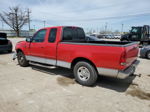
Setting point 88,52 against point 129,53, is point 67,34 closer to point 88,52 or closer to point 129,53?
point 88,52

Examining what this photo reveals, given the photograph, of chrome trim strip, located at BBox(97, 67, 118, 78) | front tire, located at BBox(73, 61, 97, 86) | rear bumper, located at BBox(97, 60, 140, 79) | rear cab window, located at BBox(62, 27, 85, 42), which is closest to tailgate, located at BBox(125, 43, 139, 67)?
rear bumper, located at BBox(97, 60, 140, 79)

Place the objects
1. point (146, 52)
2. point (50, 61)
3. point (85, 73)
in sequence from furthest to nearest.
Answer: point (146, 52) < point (50, 61) < point (85, 73)

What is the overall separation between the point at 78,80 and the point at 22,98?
1.89 m

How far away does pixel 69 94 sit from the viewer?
3.86 metres

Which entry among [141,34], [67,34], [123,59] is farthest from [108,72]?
[141,34]

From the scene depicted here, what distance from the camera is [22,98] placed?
3.60 metres

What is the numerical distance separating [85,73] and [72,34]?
6.12 ft

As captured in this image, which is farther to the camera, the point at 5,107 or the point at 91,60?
the point at 91,60

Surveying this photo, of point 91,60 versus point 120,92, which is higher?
point 91,60

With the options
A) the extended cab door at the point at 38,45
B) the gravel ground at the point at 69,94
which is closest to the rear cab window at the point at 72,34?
the extended cab door at the point at 38,45

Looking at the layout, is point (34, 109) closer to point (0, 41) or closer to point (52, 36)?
point (52, 36)

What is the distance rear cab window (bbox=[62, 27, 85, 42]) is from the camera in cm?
513

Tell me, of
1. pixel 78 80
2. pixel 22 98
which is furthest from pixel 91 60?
pixel 22 98

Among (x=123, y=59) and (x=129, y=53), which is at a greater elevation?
(x=129, y=53)
